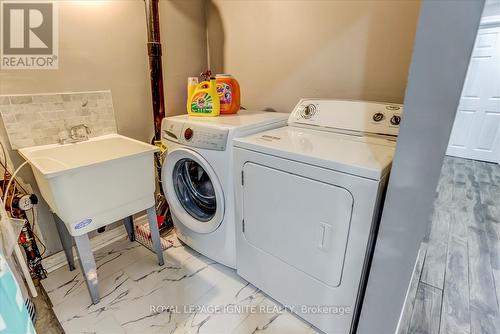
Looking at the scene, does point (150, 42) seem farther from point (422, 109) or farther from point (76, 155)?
point (422, 109)

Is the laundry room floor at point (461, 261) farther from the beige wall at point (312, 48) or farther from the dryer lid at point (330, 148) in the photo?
the beige wall at point (312, 48)

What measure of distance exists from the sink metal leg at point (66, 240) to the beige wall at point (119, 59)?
0.13 m

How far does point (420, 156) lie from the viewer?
0.72 meters

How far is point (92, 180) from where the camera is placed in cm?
121

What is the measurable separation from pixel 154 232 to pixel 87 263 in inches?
15.4

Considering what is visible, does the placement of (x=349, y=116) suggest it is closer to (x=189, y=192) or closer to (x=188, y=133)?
(x=188, y=133)

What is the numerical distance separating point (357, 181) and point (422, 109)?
323 millimetres

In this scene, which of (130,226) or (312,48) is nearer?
(312,48)

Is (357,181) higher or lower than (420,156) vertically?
lower

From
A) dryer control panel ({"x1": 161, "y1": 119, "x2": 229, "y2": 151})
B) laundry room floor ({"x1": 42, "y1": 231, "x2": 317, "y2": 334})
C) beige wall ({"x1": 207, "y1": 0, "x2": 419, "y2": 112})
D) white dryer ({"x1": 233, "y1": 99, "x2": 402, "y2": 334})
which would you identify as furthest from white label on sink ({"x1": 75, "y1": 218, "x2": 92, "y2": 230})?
beige wall ({"x1": 207, "y1": 0, "x2": 419, "y2": 112})

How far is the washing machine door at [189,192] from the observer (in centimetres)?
165

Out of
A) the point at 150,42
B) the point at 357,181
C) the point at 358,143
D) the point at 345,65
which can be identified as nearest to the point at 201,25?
the point at 150,42

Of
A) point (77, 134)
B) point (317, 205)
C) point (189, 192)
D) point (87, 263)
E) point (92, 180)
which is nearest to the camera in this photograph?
point (317, 205)

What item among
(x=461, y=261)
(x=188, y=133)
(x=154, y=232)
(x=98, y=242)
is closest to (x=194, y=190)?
(x=154, y=232)
